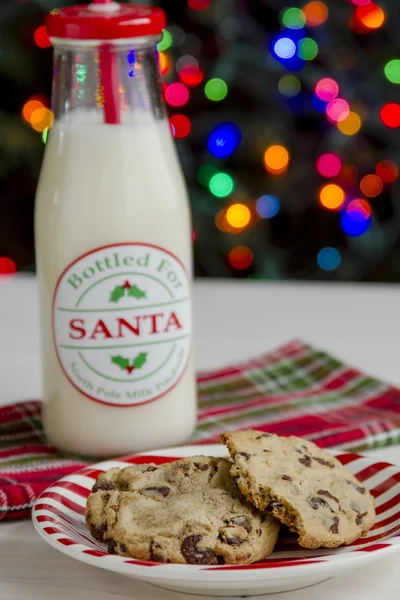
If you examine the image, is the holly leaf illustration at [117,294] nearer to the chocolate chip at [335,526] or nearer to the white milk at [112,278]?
the white milk at [112,278]

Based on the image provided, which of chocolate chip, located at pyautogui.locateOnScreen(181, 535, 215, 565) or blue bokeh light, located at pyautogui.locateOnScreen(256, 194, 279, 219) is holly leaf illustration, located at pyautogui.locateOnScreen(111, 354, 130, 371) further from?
blue bokeh light, located at pyautogui.locateOnScreen(256, 194, 279, 219)

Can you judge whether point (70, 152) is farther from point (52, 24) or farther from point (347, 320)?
point (347, 320)

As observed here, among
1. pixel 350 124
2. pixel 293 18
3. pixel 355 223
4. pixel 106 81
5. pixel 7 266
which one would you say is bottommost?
pixel 7 266

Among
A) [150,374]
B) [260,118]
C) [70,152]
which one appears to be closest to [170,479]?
[150,374]

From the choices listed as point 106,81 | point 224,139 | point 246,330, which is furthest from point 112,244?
point 224,139

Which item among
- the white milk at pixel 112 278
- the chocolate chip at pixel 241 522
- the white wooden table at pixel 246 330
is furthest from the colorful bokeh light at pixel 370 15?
the chocolate chip at pixel 241 522

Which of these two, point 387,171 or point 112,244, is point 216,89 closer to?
point 387,171
